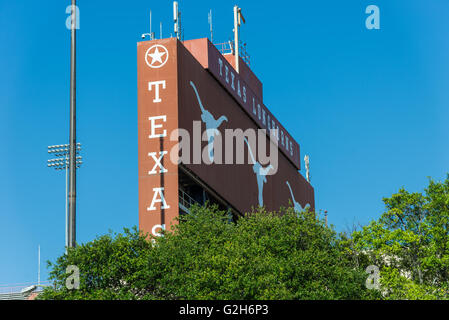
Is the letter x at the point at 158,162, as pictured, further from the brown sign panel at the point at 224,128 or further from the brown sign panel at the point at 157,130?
the brown sign panel at the point at 224,128

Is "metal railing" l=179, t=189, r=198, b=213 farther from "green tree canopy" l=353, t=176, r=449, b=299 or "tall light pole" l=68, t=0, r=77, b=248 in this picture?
"tall light pole" l=68, t=0, r=77, b=248

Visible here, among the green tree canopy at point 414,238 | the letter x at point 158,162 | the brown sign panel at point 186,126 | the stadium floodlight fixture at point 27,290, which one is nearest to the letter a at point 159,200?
the brown sign panel at point 186,126

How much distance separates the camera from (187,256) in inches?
1740

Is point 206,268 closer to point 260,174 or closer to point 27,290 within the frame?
point 260,174

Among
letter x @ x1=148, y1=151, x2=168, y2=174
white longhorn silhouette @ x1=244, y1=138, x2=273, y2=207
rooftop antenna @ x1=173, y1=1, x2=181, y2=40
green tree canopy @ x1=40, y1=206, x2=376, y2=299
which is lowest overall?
green tree canopy @ x1=40, y1=206, x2=376, y2=299

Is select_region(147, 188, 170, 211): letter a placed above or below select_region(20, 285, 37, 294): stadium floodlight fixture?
above

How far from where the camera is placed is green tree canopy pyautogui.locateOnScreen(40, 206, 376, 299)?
4181 cm

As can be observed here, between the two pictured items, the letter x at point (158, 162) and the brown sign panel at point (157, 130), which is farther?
the letter x at point (158, 162)

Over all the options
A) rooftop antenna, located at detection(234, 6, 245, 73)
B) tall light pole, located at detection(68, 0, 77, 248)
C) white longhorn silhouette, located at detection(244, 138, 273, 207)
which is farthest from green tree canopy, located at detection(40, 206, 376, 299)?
rooftop antenna, located at detection(234, 6, 245, 73)

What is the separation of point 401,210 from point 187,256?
25119mm

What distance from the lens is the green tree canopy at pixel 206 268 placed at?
41812mm
